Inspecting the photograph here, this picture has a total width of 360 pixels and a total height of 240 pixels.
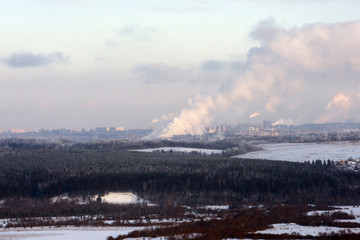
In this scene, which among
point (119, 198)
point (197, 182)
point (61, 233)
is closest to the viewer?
point (61, 233)

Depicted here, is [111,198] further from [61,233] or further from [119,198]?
[61,233]

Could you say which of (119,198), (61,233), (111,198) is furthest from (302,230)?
(111,198)

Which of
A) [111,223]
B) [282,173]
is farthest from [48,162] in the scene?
[111,223]

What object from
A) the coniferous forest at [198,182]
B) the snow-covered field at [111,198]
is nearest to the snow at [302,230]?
the coniferous forest at [198,182]

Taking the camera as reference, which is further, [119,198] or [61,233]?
[119,198]

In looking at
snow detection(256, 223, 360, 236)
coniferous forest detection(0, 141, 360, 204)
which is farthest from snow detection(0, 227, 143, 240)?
coniferous forest detection(0, 141, 360, 204)

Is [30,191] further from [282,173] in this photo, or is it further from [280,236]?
[280,236]

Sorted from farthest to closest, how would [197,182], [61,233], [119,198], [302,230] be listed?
[197,182], [119,198], [61,233], [302,230]
